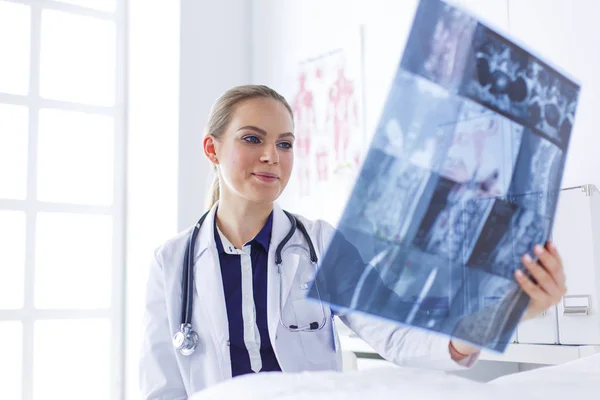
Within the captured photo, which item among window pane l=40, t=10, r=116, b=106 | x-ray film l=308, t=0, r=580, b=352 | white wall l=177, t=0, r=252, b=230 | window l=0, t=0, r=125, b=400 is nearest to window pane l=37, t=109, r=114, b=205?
window l=0, t=0, r=125, b=400

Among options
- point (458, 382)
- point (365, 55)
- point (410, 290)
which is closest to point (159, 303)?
point (410, 290)

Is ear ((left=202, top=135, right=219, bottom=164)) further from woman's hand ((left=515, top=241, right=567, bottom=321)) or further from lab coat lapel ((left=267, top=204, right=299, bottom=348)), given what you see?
woman's hand ((left=515, top=241, right=567, bottom=321))

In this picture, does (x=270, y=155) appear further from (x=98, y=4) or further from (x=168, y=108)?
(x=98, y=4)

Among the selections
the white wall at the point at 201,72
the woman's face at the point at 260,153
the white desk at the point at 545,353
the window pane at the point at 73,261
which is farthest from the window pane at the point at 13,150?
the white desk at the point at 545,353

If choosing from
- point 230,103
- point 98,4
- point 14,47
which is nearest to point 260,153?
point 230,103

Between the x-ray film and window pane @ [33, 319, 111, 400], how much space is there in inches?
112

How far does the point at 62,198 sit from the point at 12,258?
35 cm

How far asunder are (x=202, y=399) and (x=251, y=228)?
2.99ft

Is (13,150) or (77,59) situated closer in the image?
(13,150)

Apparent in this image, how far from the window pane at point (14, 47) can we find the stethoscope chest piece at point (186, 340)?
2280 mm

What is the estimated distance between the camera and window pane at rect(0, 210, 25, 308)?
302cm

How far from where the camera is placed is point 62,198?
321 centimetres

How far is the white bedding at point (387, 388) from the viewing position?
0.40 m

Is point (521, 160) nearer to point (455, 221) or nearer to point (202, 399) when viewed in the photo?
point (455, 221)
